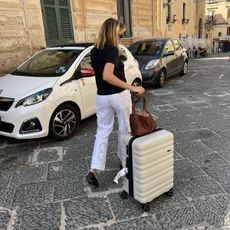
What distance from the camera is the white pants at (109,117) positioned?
278 cm

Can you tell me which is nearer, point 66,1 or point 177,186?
point 177,186

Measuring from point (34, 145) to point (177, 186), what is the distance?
7.64ft

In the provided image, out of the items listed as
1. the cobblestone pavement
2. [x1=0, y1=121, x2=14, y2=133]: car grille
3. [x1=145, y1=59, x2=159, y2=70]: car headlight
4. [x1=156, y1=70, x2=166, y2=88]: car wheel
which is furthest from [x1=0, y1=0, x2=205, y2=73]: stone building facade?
the cobblestone pavement

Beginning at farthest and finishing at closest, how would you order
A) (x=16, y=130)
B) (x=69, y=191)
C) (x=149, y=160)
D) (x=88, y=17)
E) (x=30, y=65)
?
(x=88, y=17) → (x=30, y=65) → (x=16, y=130) → (x=69, y=191) → (x=149, y=160)

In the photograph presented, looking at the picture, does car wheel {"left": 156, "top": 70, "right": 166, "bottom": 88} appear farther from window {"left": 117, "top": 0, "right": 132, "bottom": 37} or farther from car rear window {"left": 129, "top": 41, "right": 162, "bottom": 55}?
window {"left": 117, "top": 0, "right": 132, "bottom": 37}

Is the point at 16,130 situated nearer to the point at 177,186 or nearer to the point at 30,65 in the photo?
the point at 30,65

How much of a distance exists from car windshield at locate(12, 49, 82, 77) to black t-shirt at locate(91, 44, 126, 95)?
1.82m

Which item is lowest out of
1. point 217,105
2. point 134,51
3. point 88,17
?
point 217,105

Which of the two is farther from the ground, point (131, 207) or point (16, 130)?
point (16, 130)

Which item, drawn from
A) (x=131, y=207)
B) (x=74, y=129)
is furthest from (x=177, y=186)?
(x=74, y=129)

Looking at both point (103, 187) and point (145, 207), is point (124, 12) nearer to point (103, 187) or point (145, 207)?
point (103, 187)

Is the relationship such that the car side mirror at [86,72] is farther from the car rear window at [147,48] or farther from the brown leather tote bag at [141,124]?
the car rear window at [147,48]

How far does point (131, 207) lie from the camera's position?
8.80ft

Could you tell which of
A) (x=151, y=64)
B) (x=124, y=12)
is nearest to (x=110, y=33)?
(x=151, y=64)
